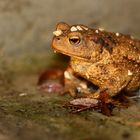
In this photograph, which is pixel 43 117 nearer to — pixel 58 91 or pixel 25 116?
pixel 25 116

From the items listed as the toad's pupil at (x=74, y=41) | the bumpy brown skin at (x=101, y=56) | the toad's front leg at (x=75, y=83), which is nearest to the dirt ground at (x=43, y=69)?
the toad's front leg at (x=75, y=83)

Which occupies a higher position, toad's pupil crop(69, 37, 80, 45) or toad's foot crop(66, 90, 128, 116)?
toad's pupil crop(69, 37, 80, 45)

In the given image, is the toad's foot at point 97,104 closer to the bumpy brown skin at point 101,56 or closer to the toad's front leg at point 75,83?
the bumpy brown skin at point 101,56

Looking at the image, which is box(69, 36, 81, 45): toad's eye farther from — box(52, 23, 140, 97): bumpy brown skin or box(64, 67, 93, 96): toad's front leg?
box(64, 67, 93, 96): toad's front leg

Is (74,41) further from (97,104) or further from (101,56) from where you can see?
(97,104)

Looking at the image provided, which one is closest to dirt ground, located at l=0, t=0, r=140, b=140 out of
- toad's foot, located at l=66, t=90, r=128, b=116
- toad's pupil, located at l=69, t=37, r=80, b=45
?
toad's foot, located at l=66, t=90, r=128, b=116

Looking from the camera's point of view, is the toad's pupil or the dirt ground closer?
the dirt ground

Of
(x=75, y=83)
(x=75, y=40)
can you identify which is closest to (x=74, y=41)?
(x=75, y=40)
